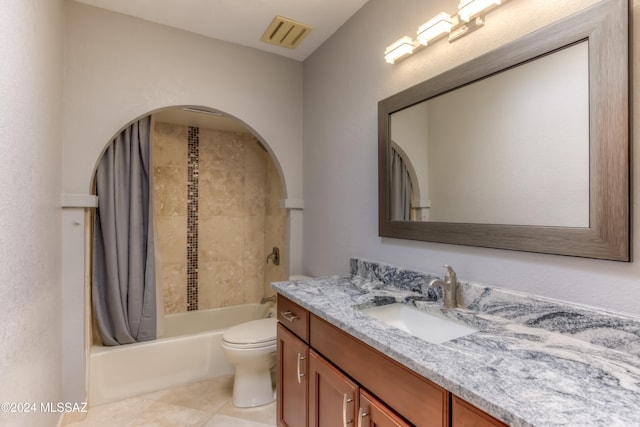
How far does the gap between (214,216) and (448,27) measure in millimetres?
2760

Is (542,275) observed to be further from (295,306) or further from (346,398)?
(295,306)

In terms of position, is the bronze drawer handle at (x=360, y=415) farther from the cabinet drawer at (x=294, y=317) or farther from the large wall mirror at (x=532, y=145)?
the large wall mirror at (x=532, y=145)

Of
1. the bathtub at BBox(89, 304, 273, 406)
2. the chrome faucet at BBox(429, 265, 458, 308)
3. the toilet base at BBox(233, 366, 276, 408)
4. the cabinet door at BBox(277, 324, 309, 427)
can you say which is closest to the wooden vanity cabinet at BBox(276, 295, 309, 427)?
the cabinet door at BBox(277, 324, 309, 427)

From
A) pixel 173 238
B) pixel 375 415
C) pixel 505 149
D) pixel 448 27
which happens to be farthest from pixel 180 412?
pixel 448 27

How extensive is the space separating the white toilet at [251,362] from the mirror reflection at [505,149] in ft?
3.88

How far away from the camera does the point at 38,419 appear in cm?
139

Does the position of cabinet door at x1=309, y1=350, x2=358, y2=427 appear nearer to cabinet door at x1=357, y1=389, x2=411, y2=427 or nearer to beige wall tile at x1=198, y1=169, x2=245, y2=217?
cabinet door at x1=357, y1=389, x2=411, y2=427

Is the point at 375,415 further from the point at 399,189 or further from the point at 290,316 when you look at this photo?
the point at 399,189

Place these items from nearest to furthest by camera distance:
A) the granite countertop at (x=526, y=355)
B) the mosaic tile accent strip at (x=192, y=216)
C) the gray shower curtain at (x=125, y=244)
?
the granite countertop at (x=526, y=355), the gray shower curtain at (x=125, y=244), the mosaic tile accent strip at (x=192, y=216)

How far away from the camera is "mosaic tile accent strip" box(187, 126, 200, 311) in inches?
128

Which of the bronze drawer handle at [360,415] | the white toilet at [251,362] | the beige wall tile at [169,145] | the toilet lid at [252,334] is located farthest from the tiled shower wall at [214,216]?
the bronze drawer handle at [360,415]

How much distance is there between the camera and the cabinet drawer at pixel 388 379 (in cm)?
79

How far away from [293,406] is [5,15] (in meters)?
1.83

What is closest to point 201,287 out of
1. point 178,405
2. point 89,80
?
point 178,405
